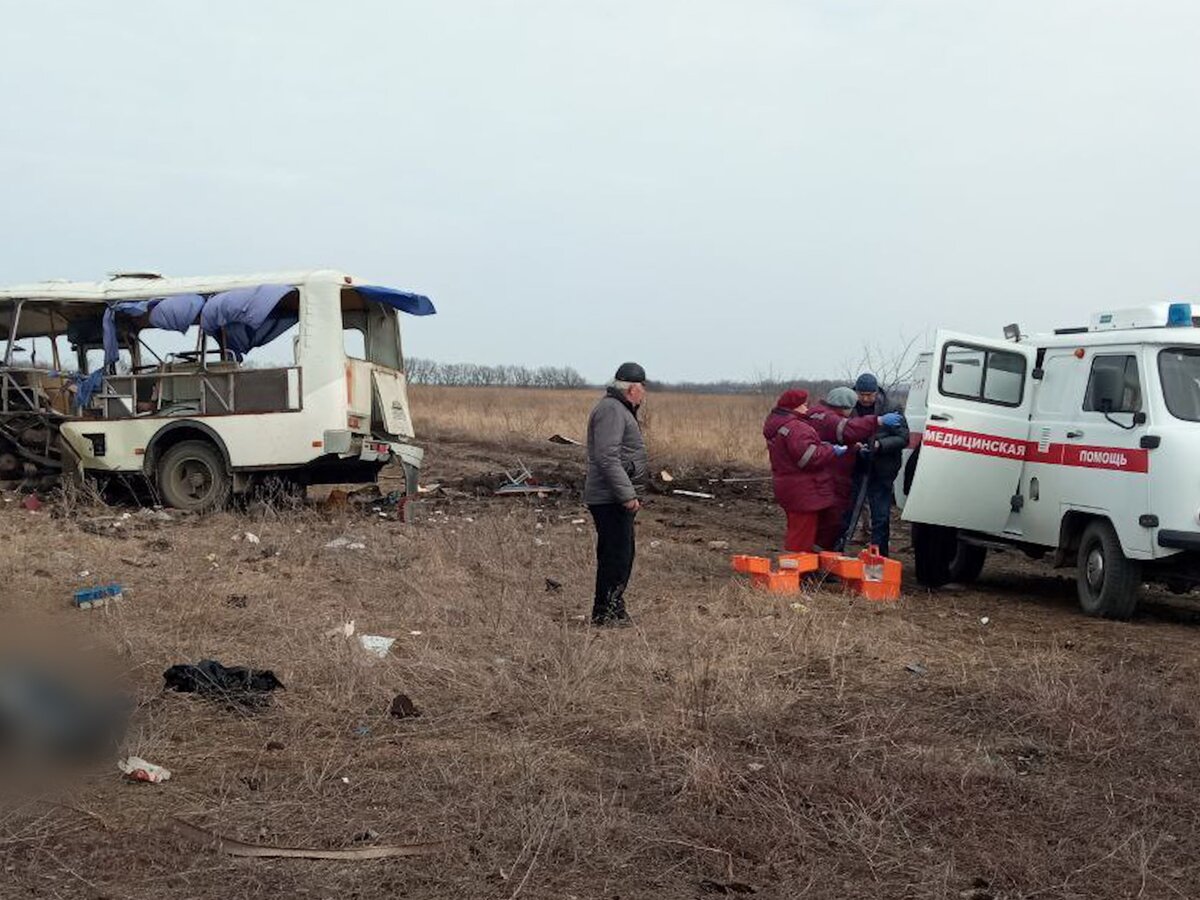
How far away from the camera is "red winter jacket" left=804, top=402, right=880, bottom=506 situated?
989cm

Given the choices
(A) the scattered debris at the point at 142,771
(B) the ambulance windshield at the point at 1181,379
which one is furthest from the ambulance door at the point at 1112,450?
(A) the scattered debris at the point at 142,771

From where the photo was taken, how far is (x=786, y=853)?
13.6 feet

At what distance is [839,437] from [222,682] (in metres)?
5.81

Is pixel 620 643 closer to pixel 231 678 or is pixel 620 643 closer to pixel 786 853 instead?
pixel 231 678

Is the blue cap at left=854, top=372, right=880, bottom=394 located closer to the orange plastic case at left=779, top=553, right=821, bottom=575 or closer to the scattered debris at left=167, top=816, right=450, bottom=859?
the orange plastic case at left=779, top=553, right=821, bottom=575

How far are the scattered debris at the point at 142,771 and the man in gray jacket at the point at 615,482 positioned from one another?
11.0 feet

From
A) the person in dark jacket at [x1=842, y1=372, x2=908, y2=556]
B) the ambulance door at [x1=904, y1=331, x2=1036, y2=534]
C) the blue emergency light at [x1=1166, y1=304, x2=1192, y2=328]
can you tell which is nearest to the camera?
the blue emergency light at [x1=1166, y1=304, x2=1192, y2=328]

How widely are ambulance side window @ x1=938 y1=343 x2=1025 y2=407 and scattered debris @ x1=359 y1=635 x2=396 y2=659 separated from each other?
5.01 meters

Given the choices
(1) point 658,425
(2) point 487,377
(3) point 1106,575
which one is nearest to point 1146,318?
(3) point 1106,575

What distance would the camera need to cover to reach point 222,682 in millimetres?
5738

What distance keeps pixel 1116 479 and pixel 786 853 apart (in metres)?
5.52

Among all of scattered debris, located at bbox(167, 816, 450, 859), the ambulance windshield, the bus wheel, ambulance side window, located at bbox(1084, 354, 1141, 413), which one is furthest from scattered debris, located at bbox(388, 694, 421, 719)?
the bus wheel

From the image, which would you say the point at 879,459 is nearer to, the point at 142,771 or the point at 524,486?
the point at 524,486

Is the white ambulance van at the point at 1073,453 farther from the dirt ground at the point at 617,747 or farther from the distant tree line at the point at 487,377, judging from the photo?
the distant tree line at the point at 487,377
